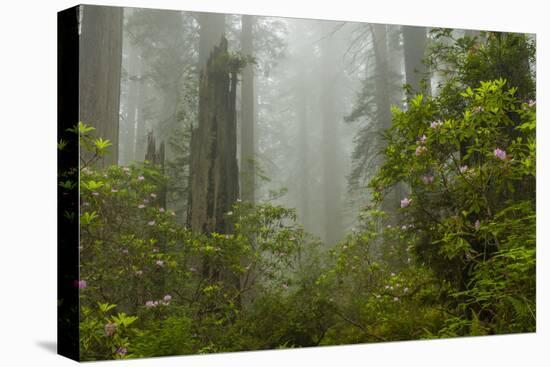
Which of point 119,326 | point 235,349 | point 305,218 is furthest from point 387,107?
point 119,326

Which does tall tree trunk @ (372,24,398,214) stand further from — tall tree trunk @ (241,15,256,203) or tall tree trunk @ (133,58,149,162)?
tall tree trunk @ (133,58,149,162)

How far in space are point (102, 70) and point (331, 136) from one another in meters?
2.11

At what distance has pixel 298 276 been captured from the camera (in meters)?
7.33

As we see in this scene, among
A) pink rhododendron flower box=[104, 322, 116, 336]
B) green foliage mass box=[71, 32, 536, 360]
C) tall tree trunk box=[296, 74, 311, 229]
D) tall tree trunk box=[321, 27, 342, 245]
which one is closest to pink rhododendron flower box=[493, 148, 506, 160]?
green foliage mass box=[71, 32, 536, 360]

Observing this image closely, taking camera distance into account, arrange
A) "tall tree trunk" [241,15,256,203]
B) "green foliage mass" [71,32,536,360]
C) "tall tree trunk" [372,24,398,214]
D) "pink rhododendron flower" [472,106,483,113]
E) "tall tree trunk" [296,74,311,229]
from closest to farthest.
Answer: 1. "green foliage mass" [71,32,536,360]
2. "tall tree trunk" [241,15,256,203]
3. "tall tree trunk" [296,74,311,229]
4. "tall tree trunk" [372,24,398,214]
5. "pink rhododendron flower" [472,106,483,113]

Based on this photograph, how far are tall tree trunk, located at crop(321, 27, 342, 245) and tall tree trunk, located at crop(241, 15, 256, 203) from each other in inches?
25.9

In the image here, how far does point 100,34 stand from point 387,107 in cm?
271

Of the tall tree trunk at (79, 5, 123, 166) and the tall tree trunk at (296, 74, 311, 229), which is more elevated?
the tall tree trunk at (79, 5, 123, 166)

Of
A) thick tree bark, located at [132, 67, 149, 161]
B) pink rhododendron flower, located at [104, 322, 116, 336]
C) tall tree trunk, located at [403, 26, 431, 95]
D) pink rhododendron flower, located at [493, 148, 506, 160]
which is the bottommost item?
pink rhododendron flower, located at [104, 322, 116, 336]

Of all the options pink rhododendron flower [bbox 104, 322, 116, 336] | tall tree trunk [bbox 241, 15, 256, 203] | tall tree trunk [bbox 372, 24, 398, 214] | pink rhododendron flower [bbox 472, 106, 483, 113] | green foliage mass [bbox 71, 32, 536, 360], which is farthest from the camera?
pink rhododendron flower [bbox 472, 106, 483, 113]

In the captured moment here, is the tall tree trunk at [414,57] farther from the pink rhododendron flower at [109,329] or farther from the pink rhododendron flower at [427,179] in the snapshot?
the pink rhododendron flower at [109,329]

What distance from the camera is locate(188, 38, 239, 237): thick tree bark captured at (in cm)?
702

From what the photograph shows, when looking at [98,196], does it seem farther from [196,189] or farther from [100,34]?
[100,34]

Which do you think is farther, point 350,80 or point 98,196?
point 350,80
